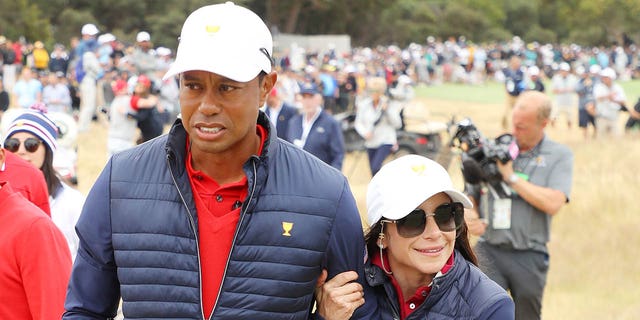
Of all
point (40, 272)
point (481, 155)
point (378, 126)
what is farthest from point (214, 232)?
point (378, 126)

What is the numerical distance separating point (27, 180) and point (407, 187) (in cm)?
187

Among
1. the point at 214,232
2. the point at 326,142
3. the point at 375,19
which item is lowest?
the point at 326,142

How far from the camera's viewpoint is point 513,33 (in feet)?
277

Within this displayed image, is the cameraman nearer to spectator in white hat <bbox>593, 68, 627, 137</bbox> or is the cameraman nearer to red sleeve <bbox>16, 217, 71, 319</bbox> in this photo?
red sleeve <bbox>16, 217, 71, 319</bbox>

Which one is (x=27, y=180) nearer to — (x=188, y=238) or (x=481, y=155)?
(x=188, y=238)

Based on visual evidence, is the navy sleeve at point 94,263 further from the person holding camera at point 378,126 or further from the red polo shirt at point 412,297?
the person holding camera at point 378,126

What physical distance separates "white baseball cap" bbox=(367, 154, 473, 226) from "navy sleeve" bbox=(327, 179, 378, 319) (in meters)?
0.37

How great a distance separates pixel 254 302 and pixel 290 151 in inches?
19.4

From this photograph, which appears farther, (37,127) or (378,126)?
(378,126)

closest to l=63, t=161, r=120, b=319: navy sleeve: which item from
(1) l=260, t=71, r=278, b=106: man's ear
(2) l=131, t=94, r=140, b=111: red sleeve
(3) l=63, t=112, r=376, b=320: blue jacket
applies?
(3) l=63, t=112, r=376, b=320: blue jacket

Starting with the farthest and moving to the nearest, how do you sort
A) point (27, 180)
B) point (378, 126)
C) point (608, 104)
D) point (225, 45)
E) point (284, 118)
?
point (608, 104)
point (378, 126)
point (284, 118)
point (27, 180)
point (225, 45)

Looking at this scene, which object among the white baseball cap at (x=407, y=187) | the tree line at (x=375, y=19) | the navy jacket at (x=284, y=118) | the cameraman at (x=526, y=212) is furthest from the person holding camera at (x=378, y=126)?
the tree line at (x=375, y=19)

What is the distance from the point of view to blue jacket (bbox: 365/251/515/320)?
11.1ft

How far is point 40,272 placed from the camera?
3.38m
